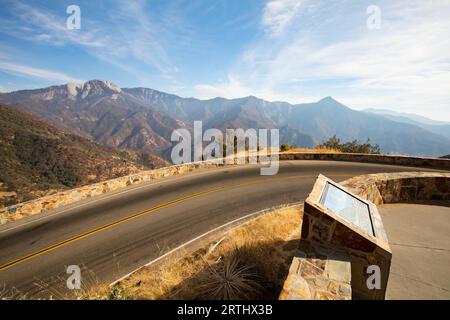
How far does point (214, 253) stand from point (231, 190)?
676cm

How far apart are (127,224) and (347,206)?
845cm

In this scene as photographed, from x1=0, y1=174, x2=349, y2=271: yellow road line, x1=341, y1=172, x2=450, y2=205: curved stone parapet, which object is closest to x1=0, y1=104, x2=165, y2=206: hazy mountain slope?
x1=0, y1=174, x2=349, y2=271: yellow road line

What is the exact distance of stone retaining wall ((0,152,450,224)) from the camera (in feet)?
37.9

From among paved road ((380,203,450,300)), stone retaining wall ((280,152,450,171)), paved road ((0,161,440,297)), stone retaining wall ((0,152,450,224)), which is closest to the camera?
paved road ((380,203,450,300))

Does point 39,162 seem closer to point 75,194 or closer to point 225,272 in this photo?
point 75,194

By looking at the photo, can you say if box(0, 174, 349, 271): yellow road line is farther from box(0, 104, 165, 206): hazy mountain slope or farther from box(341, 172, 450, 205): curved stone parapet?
box(0, 104, 165, 206): hazy mountain slope

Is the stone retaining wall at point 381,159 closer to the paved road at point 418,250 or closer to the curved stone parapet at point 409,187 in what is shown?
the curved stone parapet at point 409,187

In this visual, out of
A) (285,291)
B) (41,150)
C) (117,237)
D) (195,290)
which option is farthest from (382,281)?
(41,150)

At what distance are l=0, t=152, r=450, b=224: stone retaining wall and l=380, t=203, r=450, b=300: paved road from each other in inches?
527

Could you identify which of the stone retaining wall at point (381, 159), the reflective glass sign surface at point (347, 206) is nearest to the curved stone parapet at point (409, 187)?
the reflective glass sign surface at point (347, 206)

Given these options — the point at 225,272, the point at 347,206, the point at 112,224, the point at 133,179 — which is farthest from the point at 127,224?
the point at 347,206

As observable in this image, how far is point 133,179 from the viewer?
15727 mm

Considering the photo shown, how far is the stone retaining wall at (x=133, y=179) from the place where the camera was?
1155 cm

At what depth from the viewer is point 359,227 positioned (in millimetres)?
4059
